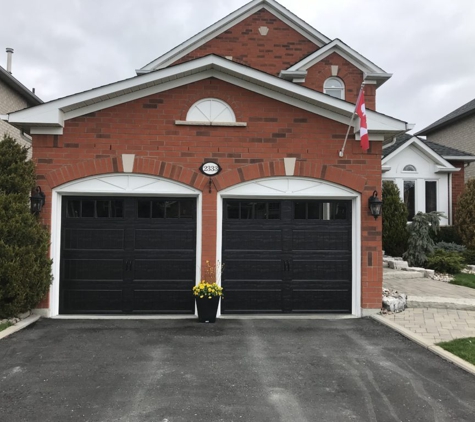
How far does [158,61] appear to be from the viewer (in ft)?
46.6

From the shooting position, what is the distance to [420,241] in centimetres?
1295

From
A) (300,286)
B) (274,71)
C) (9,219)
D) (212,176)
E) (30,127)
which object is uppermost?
(274,71)

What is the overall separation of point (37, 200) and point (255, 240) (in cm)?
420

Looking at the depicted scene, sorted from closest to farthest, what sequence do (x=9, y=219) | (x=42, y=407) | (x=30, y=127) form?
(x=42, y=407) → (x=9, y=219) → (x=30, y=127)

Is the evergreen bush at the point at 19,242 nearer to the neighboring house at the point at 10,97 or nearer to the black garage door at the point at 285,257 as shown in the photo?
the black garage door at the point at 285,257

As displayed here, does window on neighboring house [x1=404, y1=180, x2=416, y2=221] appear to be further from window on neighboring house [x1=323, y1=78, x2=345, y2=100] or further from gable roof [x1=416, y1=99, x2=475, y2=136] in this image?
gable roof [x1=416, y1=99, x2=475, y2=136]

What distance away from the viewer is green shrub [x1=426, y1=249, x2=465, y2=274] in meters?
12.4

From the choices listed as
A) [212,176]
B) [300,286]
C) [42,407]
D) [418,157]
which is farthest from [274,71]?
[42,407]

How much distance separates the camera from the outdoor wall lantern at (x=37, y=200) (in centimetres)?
753

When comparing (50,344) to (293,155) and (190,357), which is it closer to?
(190,357)

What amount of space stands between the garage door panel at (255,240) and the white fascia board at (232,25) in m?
8.54

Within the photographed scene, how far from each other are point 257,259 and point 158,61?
9302 millimetres

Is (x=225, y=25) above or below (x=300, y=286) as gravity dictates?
above

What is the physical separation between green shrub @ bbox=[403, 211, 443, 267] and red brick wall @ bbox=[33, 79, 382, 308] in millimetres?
5710
